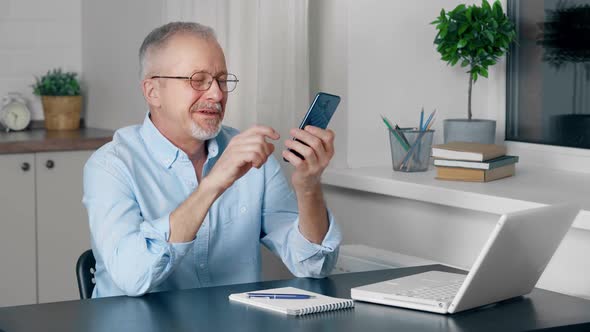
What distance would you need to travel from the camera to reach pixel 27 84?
4.41m

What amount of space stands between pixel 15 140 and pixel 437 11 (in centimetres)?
166

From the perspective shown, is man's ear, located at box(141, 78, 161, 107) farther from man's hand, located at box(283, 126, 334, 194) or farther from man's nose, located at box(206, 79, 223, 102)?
man's hand, located at box(283, 126, 334, 194)

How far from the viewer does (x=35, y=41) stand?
4.41m

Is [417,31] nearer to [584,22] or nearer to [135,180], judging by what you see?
[584,22]

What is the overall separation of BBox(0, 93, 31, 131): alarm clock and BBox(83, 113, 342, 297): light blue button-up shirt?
6.17ft

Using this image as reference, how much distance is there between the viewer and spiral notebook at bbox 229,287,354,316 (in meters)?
1.93

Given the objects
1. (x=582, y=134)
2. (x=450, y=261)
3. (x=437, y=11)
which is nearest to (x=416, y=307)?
(x=450, y=261)

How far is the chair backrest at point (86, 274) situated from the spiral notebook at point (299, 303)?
57cm

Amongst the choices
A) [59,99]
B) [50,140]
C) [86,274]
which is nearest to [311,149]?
[86,274]

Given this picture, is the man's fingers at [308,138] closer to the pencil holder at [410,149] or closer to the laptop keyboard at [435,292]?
the laptop keyboard at [435,292]

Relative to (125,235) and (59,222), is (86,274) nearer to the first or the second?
(125,235)

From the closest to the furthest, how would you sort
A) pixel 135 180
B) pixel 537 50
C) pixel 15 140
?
pixel 135 180, pixel 537 50, pixel 15 140

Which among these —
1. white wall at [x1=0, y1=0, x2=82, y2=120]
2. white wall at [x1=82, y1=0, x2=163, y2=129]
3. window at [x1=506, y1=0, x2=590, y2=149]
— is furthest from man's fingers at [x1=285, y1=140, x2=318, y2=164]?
white wall at [x1=0, y1=0, x2=82, y2=120]

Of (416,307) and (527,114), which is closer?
(416,307)
